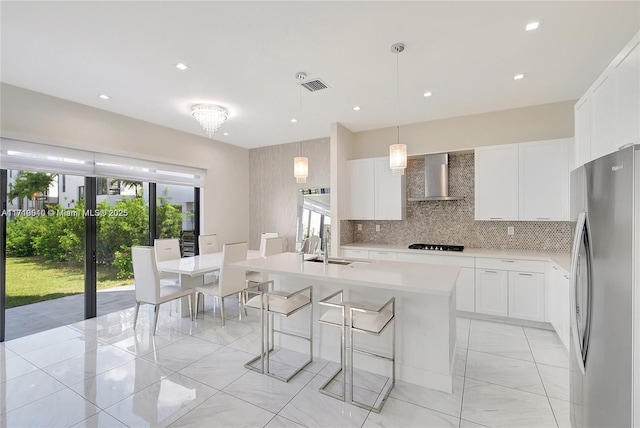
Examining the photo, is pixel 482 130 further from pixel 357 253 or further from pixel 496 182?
pixel 357 253

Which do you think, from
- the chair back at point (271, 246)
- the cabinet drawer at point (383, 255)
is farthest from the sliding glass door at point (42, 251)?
the cabinet drawer at point (383, 255)

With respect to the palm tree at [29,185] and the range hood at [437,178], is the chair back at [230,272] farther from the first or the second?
the range hood at [437,178]

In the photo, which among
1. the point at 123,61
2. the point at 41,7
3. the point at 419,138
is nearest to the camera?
the point at 41,7

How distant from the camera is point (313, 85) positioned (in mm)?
3178

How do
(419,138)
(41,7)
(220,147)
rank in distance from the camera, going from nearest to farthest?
(41,7)
(419,138)
(220,147)

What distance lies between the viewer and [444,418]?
197 centimetres

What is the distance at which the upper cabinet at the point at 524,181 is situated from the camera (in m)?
3.50

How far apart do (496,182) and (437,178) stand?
0.76 metres

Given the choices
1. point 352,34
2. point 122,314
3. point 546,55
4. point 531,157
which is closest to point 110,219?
point 122,314

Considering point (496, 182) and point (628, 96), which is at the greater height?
point (628, 96)

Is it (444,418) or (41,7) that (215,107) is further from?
(444,418)

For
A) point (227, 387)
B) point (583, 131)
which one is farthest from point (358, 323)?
point (583, 131)

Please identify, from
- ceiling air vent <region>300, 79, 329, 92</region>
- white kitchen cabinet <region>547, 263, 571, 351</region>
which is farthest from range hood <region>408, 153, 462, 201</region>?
ceiling air vent <region>300, 79, 329, 92</region>

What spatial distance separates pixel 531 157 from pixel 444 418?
129 inches
